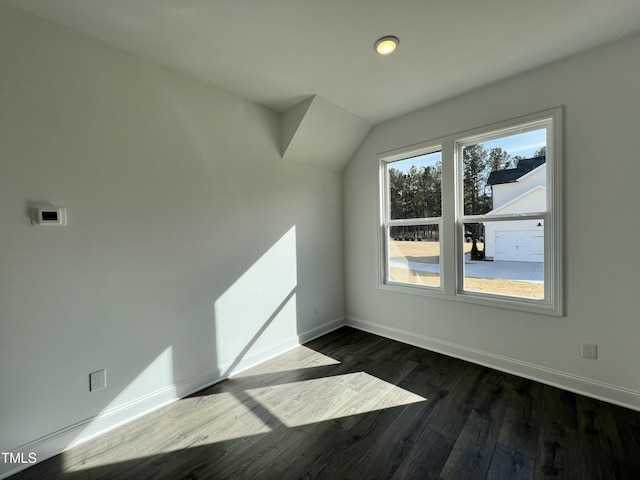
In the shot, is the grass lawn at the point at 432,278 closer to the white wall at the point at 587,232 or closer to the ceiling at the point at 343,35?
the white wall at the point at 587,232

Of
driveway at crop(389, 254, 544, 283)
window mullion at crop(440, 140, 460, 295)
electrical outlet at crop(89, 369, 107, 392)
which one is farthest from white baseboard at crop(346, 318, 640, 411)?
electrical outlet at crop(89, 369, 107, 392)

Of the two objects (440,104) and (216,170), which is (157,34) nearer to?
(216,170)

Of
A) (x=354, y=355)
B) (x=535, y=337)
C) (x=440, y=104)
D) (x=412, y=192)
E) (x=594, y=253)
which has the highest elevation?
(x=440, y=104)

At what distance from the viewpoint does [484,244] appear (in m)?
2.58

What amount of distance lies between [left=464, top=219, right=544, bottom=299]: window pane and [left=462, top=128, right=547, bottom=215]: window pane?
16cm

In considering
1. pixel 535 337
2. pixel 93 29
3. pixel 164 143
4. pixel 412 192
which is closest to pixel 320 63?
pixel 164 143

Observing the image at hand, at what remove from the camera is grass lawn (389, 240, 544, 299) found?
92.7 inches

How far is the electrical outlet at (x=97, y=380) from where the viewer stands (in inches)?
67.4

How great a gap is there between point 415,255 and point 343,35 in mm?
2262

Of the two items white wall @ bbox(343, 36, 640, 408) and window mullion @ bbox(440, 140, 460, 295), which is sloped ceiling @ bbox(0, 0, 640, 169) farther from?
window mullion @ bbox(440, 140, 460, 295)

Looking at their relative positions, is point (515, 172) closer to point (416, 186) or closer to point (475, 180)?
point (475, 180)

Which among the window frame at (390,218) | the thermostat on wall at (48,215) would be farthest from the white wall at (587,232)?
the thermostat on wall at (48,215)

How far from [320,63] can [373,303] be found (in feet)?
8.76

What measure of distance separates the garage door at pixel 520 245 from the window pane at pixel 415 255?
577mm
